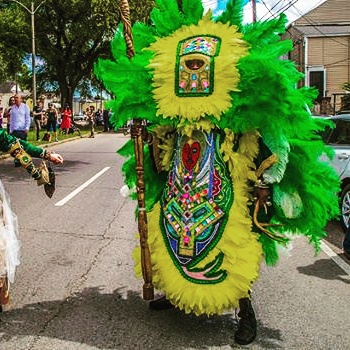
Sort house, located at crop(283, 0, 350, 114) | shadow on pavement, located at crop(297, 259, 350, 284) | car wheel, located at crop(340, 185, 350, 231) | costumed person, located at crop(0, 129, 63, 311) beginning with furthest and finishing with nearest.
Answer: house, located at crop(283, 0, 350, 114)
car wheel, located at crop(340, 185, 350, 231)
shadow on pavement, located at crop(297, 259, 350, 284)
costumed person, located at crop(0, 129, 63, 311)

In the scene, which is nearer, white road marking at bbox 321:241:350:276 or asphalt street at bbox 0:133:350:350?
asphalt street at bbox 0:133:350:350

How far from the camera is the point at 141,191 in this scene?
370 centimetres

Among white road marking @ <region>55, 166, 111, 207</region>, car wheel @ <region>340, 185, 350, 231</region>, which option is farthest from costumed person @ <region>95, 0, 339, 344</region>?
white road marking @ <region>55, 166, 111, 207</region>

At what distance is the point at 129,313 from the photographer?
401 centimetres

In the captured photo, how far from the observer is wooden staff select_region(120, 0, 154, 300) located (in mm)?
3578

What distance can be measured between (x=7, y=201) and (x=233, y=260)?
1.80 m

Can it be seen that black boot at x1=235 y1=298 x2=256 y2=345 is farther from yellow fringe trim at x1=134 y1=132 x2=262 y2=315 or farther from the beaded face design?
the beaded face design

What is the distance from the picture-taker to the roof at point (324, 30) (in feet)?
114

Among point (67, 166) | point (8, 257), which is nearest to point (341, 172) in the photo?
point (8, 257)

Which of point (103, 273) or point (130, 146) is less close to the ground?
point (130, 146)

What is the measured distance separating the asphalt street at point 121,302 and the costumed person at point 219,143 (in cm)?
34

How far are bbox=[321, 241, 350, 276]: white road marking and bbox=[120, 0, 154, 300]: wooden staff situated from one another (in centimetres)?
250

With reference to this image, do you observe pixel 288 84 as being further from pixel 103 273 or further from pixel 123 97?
pixel 103 273

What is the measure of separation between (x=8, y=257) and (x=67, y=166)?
415 inches
